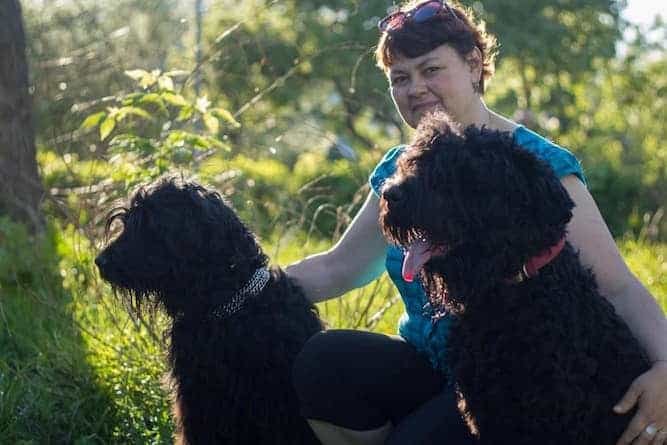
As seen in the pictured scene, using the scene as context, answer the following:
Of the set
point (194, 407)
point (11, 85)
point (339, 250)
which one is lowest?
point (11, 85)

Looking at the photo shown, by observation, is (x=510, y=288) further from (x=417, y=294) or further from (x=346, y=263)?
(x=346, y=263)

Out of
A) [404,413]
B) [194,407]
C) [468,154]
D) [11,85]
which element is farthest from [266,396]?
[11,85]

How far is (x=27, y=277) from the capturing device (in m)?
5.83

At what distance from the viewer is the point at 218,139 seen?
517 cm

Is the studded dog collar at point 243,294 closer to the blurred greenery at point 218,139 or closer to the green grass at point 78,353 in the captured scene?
the blurred greenery at point 218,139

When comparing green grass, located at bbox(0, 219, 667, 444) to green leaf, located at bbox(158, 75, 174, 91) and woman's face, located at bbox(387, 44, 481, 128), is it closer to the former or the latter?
green leaf, located at bbox(158, 75, 174, 91)

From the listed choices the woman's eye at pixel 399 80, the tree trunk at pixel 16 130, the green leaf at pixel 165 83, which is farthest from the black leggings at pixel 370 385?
the tree trunk at pixel 16 130

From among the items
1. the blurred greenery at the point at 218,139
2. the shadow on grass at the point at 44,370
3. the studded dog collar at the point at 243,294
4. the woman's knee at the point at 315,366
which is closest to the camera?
the woman's knee at the point at 315,366

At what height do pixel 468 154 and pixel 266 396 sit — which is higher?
pixel 468 154

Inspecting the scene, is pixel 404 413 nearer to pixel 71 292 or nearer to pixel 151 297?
pixel 151 297

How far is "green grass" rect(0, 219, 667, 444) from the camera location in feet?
13.8

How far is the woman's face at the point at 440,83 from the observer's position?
11.9 ft


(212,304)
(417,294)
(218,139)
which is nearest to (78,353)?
(218,139)

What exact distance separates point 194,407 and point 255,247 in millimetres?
633
